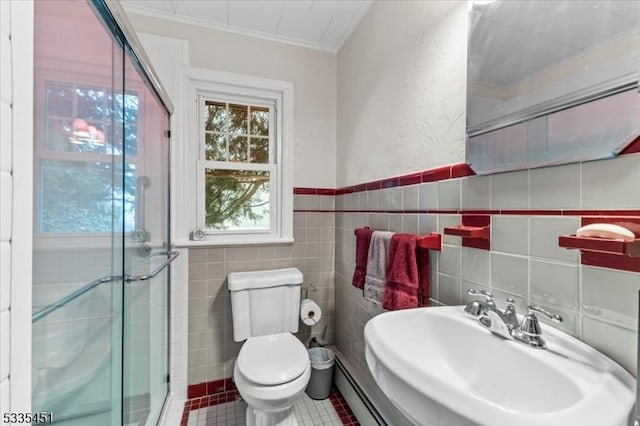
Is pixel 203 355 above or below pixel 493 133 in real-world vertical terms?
below

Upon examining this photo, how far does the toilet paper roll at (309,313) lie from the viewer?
176cm

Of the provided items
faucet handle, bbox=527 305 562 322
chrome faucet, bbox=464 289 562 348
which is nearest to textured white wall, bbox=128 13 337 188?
chrome faucet, bbox=464 289 562 348

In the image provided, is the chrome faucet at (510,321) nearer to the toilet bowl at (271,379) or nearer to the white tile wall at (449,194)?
the white tile wall at (449,194)

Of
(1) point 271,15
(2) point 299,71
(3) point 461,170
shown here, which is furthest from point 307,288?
(1) point 271,15

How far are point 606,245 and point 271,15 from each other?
1922mm

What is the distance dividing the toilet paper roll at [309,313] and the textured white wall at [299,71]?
81 cm

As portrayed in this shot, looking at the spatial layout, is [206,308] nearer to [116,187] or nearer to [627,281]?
[116,187]

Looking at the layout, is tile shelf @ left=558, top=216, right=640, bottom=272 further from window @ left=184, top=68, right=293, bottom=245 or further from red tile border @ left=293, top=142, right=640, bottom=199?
window @ left=184, top=68, right=293, bottom=245

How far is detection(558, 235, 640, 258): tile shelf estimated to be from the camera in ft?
1.72

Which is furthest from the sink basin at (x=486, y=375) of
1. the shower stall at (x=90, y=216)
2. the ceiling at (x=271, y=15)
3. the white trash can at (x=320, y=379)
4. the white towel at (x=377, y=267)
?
the ceiling at (x=271, y=15)

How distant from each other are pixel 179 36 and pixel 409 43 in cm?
140

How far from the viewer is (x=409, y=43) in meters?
1.28

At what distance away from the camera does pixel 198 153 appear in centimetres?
181

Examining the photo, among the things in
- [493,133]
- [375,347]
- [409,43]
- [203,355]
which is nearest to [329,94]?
[409,43]
